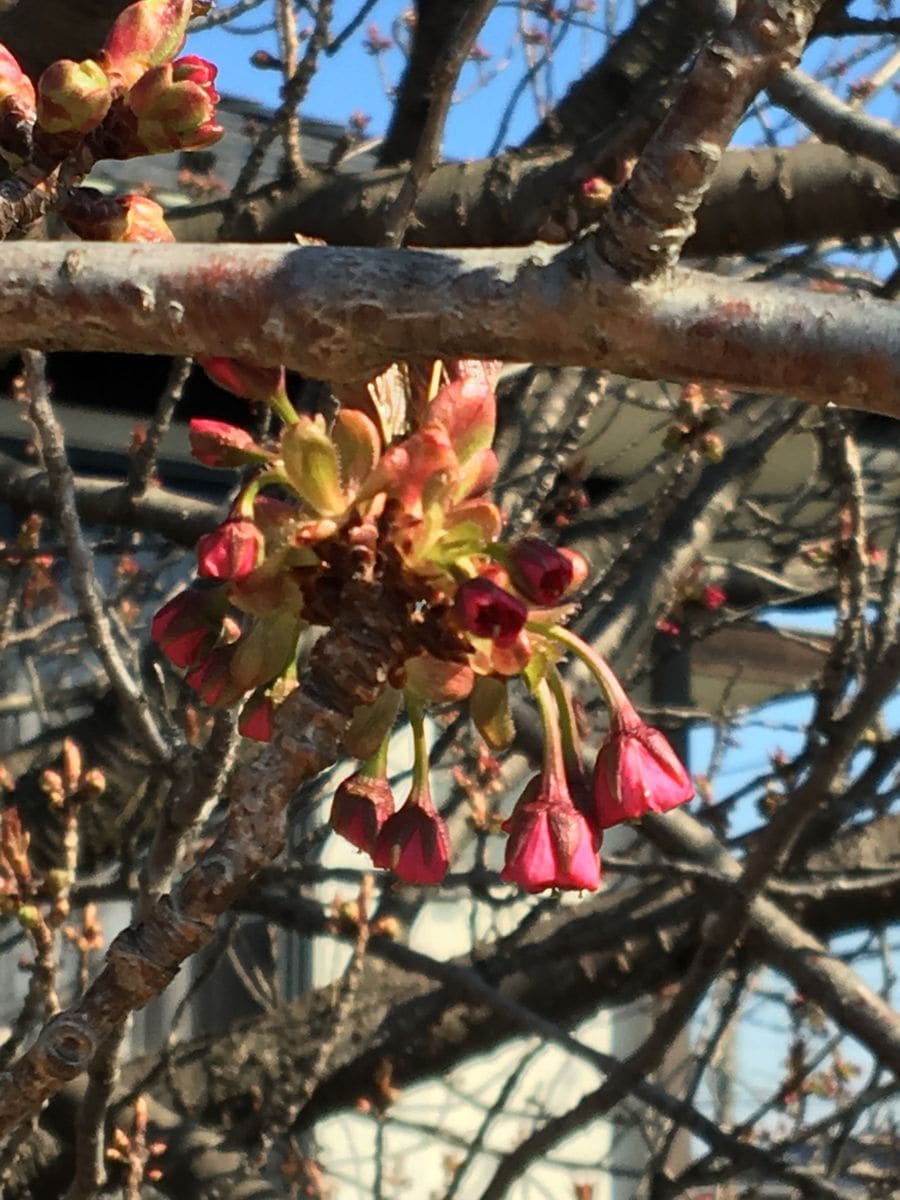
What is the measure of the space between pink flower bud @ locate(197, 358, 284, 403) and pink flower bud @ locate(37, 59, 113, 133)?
149mm

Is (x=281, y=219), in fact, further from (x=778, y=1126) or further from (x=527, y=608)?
(x=778, y=1126)

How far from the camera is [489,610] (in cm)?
79

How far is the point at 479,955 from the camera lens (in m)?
2.83

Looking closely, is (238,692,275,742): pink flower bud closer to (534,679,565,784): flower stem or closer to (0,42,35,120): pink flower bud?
(534,679,565,784): flower stem

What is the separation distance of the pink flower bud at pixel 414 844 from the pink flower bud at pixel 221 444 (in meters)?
0.23

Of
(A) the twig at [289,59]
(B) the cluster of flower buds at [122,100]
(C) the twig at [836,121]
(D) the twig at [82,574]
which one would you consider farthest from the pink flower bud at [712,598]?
(B) the cluster of flower buds at [122,100]

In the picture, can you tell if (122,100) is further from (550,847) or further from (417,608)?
(550,847)

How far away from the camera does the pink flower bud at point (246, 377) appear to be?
0.85m

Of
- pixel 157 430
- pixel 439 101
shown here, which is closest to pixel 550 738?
pixel 439 101

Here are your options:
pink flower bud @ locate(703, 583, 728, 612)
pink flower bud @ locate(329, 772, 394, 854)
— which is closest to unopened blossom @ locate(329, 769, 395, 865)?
pink flower bud @ locate(329, 772, 394, 854)

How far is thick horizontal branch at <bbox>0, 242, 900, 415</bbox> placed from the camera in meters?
0.68

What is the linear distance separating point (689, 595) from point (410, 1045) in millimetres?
1063

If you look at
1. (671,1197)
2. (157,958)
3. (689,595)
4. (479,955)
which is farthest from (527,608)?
(689,595)

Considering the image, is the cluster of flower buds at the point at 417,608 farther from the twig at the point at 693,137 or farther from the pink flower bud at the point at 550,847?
the twig at the point at 693,137
